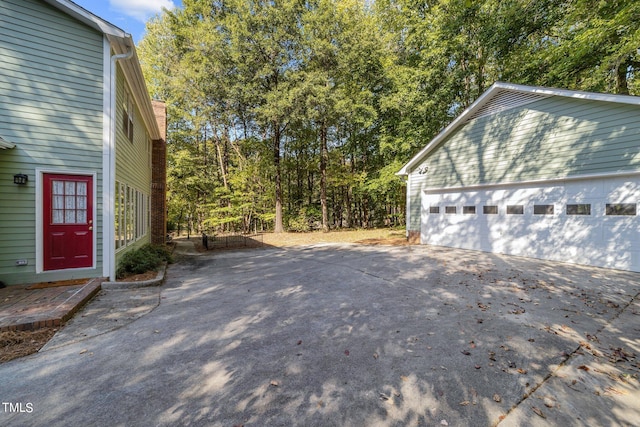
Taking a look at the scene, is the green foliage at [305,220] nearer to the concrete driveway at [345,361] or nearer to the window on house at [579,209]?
the window on house at [579,209]

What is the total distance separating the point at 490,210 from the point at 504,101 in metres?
3.74

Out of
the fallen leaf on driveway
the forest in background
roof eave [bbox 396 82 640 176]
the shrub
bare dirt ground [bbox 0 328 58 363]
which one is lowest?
the fallen leaf on driveway

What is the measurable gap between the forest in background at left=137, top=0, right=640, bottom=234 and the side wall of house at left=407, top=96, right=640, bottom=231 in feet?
13.3

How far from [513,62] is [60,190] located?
59.7 ft

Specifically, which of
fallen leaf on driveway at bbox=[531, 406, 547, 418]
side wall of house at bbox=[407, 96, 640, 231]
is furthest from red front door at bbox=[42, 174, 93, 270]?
side wall of house at bbox=[407, 96, 640, 231]

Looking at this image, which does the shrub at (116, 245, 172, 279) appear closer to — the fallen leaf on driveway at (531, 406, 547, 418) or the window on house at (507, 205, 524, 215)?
the fallen leaf on driveway at (531, 406, 547, 418)

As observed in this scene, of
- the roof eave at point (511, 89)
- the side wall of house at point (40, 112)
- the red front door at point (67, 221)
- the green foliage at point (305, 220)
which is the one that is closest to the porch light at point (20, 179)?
the side wall of house at point (40, 112)

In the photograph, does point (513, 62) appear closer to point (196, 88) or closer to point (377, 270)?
point (377, 270)

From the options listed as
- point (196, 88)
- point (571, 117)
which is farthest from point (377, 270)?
point (196, 88)

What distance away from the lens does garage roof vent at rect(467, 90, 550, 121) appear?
8.90 meters

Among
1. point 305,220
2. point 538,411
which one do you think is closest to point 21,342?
point 538,411

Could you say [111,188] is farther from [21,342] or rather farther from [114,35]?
[21,342]

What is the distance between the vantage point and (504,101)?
956 centimetres

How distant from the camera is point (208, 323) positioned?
4047 mm
